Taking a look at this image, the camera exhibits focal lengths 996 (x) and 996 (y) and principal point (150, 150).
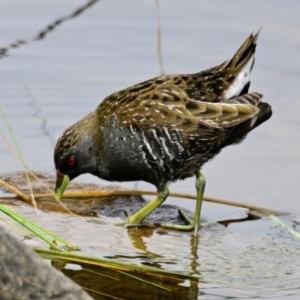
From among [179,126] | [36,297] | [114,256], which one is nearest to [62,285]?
[36,297]

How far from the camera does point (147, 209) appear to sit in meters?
6.87


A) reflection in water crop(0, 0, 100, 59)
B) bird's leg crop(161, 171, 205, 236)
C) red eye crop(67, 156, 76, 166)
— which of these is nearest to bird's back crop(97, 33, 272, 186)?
bird's leg crop(161, 171, 205, 236)

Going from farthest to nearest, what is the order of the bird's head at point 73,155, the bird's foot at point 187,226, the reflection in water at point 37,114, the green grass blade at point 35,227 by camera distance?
the reflection in water at point 37,114, the bird's head at point 73,155, the bird's foot at point 187,226, the green grass blade at point 35,227

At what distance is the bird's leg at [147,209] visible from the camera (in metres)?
6.78

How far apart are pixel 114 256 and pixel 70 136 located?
4.17 feet

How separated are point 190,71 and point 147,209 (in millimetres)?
2692

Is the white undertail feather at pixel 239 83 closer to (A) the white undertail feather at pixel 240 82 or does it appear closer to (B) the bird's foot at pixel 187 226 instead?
(A) the white undertail feather at pixel 240 82

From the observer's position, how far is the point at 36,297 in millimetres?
3637

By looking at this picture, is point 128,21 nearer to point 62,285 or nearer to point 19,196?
point 19,196

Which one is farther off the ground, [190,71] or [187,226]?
[190,71]

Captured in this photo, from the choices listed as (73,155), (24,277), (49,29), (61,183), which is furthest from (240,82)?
(24,277)

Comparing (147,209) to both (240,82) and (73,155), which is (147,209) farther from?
(240,82)

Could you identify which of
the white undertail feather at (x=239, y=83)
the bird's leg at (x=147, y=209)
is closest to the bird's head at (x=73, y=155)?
the bird's leg at (x=147, y=209)

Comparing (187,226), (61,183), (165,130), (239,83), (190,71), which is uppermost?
(239,83)
